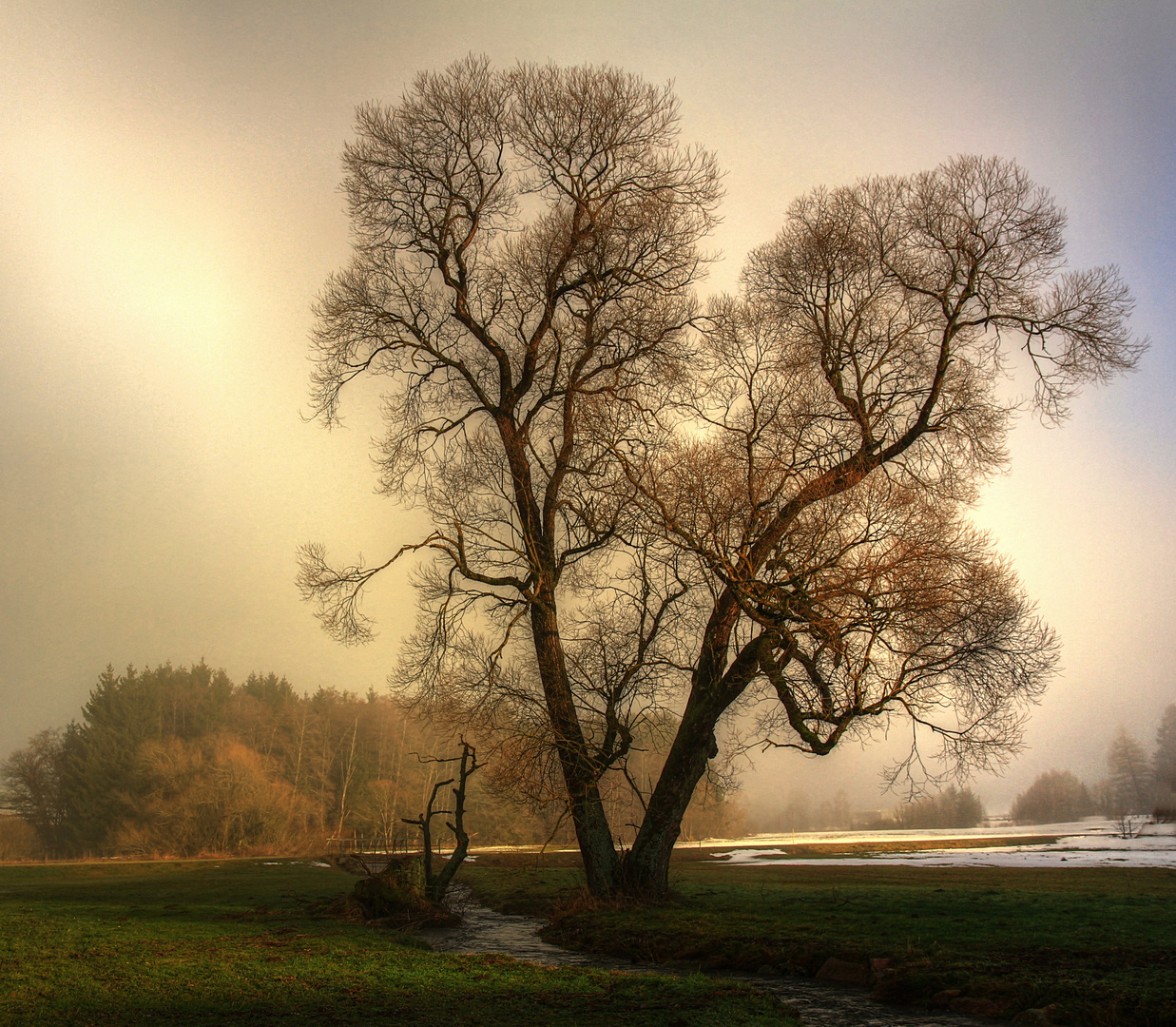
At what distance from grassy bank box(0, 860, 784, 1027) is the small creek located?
2.57 feet

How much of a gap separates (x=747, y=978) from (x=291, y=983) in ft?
18.2

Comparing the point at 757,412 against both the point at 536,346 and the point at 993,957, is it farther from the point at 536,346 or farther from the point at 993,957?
the point at 993,957

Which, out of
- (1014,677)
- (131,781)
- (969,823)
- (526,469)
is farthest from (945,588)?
(969,823)

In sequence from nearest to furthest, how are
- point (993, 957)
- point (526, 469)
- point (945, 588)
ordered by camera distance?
point (993, 957)
point (945, 588)
point (526, 469)

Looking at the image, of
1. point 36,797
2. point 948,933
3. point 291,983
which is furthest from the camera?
point 36,797

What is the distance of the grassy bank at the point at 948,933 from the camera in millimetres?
7926

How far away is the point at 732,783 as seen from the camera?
52.7ft

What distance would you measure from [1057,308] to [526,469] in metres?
11.0

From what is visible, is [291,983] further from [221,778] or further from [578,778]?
[221,778]

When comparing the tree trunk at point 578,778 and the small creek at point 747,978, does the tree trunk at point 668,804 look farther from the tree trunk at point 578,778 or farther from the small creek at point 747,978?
the small creek at point 747,978

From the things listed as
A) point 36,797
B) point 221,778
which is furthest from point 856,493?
point 36,797

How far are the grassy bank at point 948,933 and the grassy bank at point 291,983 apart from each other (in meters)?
2.35

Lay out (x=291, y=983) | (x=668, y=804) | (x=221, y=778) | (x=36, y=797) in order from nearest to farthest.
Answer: (x=291, y=983) < (x=668, y=804) < (x=221, y=778) < (x=36, y=797)

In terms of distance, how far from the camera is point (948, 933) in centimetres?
1138
